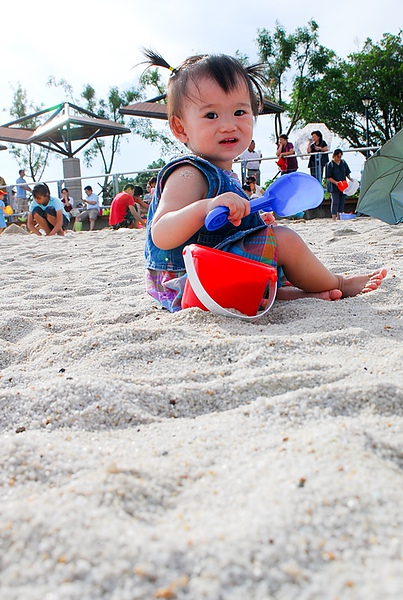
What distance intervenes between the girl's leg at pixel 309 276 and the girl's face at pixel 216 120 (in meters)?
0.37

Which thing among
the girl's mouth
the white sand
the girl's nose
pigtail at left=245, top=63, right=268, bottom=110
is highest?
pigtail at left=245, top=63, right=268, bottom=110

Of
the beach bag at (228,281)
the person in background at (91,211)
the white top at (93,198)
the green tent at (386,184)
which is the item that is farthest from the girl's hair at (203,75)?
the white top at (93,198)

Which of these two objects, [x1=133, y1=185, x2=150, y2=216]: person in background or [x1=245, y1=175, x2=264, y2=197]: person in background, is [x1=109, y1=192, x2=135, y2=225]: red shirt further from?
[x1=245, y1=175, x2=264, y2=197]: person in background

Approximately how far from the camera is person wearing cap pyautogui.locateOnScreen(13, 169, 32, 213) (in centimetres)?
1188

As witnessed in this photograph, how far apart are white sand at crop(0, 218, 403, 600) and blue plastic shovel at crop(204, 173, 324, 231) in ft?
1.43

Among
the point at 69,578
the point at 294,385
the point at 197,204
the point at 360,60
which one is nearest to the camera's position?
the point at 69,578

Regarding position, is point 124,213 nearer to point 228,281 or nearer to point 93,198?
point 93,198

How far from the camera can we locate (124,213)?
27.9ft

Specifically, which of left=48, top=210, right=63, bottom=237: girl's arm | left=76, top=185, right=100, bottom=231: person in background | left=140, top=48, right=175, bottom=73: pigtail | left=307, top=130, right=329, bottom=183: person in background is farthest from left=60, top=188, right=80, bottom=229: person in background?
left=140, top=48, right=175, bottom=73: pigtail

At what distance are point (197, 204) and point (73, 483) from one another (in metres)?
1.02

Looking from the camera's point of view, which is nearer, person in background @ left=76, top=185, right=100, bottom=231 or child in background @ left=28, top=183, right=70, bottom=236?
child in background @ left=28, top=183, right=70, bottom=236

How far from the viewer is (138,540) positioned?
581 mm

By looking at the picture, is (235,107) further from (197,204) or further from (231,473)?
(231,473)

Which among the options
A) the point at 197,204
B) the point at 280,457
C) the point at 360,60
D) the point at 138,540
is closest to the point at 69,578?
the point at 138,540
